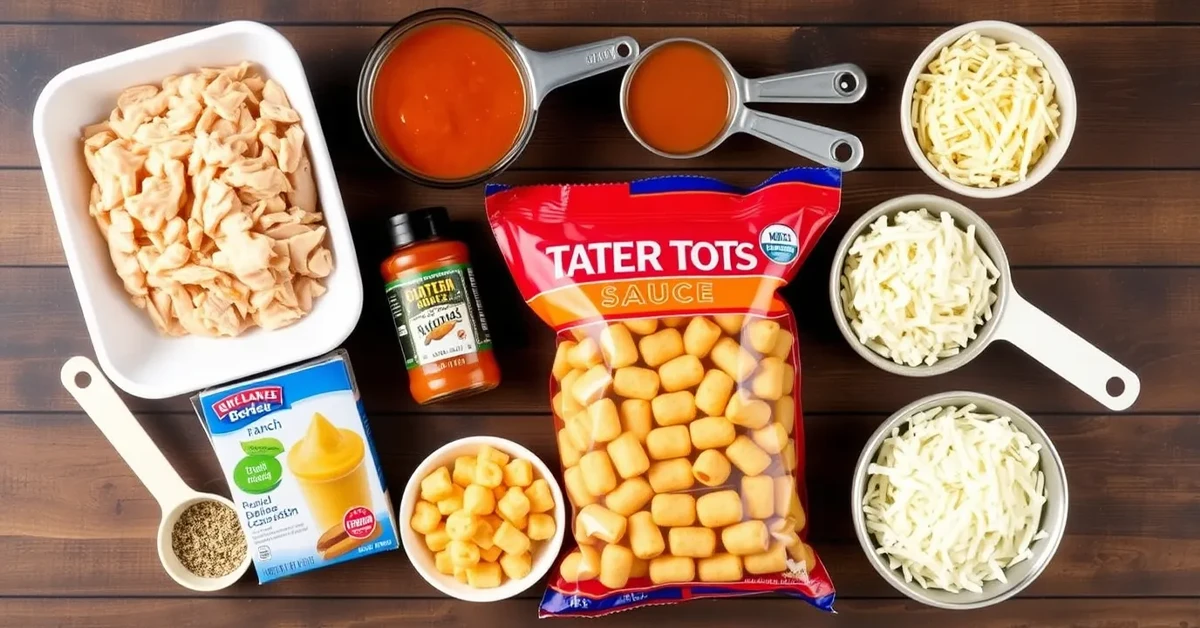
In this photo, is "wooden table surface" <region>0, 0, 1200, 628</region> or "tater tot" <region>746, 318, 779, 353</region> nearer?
"tater tot" <region>746, 318, 779, 353</region>

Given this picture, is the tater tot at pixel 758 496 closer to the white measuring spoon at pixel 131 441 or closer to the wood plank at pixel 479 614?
the wood plank at pixel 479 614

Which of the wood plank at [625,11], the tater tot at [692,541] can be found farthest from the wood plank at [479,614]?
the wood plank at [625,11]

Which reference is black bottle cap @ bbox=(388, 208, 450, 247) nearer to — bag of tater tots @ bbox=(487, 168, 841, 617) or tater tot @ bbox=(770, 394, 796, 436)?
bag of tater tots @ bbox=(487, 168, 841, 617)

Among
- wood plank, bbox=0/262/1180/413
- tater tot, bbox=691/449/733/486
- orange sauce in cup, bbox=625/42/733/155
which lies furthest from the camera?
wood plank, bbox=0/262/1180/413

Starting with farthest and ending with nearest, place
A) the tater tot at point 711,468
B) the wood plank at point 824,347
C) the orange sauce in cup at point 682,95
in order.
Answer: the wood plank at point 824,347, the orange sauce in cup at point 682,95, the tater tot at point 711,468

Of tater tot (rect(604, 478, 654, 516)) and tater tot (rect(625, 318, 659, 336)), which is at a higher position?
tater tot (rect(625, 318, 659, 336))

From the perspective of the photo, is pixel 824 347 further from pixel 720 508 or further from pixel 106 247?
pixel 106 247

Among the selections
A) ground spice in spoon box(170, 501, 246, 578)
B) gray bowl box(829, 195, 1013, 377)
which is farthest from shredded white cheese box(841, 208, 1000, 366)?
ground spice in spoon box(170, 501, 246, 578)
